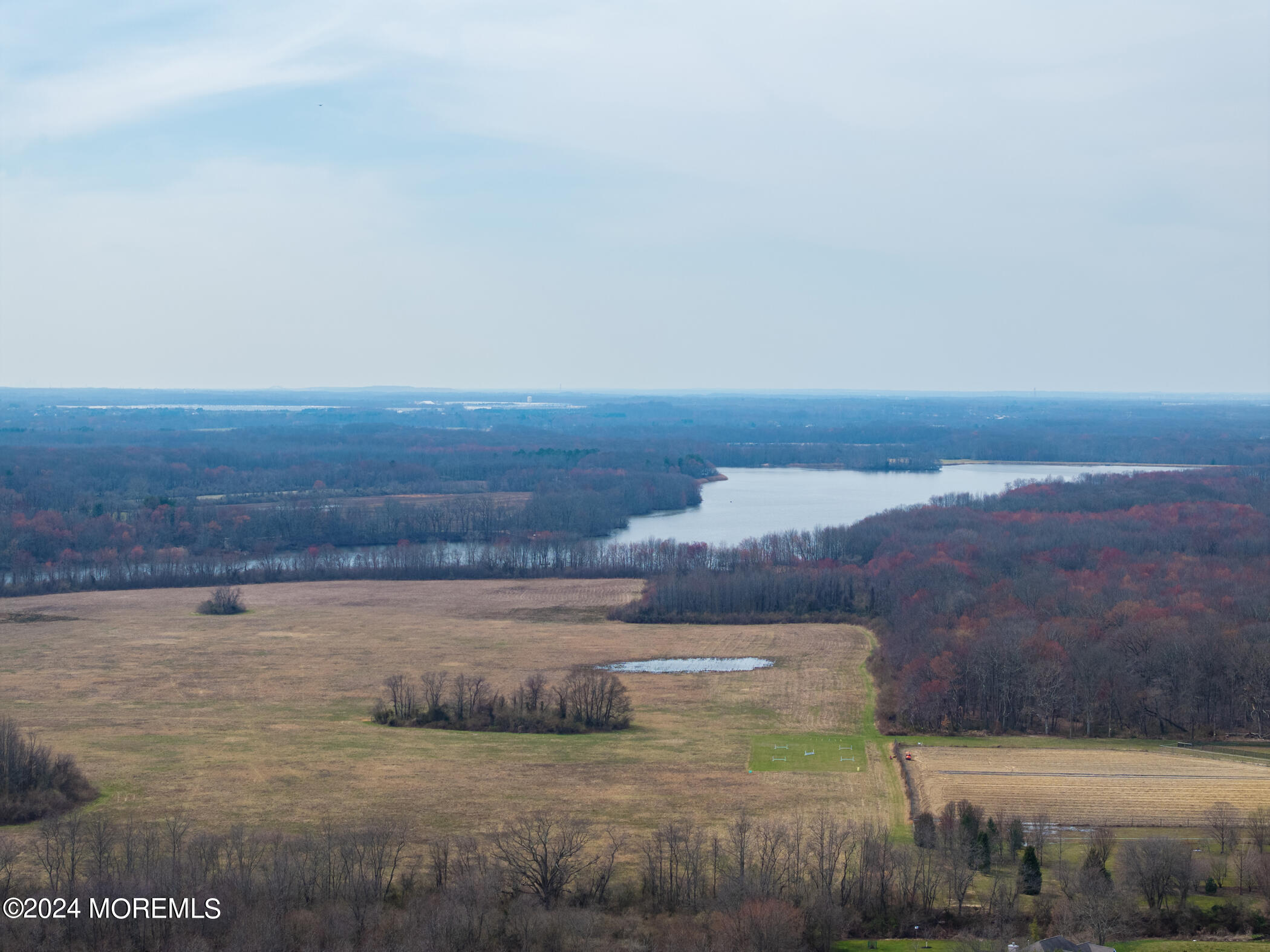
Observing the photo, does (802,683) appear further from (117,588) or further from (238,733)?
(117,588)

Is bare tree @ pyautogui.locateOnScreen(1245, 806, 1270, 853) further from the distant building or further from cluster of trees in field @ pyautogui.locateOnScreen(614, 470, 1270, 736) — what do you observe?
cluster of trees in field @ pyautogui.locateOnScreen(614, 470, 1270, 736)

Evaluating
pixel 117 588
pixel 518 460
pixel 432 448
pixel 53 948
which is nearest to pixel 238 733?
pixel 53 948

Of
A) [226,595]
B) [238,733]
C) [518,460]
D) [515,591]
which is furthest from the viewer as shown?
[518,460]

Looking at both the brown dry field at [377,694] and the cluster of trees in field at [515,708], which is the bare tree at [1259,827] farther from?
the cluster of trees in field at [515,708]

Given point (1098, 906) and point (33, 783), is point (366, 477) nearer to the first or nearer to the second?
point (33, 783)

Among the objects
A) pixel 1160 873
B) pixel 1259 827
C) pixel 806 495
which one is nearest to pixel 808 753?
pixel 1259 827

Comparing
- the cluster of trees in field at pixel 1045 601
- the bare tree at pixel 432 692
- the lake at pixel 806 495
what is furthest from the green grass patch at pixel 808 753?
the lake at pixel 806 495
